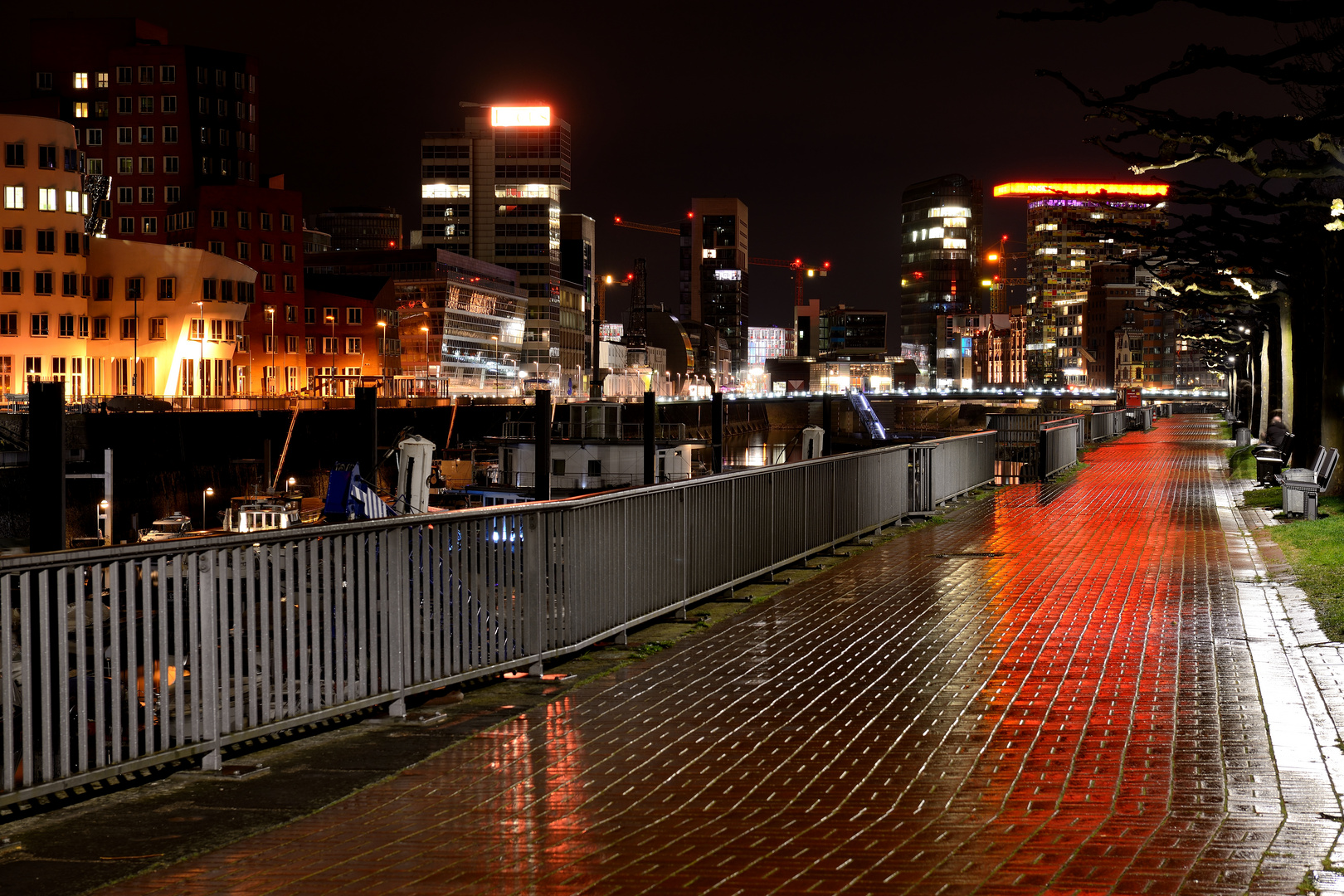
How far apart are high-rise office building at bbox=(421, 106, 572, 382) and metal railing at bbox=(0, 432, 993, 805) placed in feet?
525

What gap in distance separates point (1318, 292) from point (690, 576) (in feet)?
70.2

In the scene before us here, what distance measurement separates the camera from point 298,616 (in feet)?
24.8

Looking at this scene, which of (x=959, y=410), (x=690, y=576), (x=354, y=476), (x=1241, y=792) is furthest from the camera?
(x=959, y=410)

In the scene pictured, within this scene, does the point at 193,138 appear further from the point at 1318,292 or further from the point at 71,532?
the point at 1318,292

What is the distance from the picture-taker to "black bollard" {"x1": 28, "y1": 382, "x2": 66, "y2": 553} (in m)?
16.2

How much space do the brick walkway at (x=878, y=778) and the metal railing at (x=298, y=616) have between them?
73 centimetres

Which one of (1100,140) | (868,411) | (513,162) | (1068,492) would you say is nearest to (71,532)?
(868,411)

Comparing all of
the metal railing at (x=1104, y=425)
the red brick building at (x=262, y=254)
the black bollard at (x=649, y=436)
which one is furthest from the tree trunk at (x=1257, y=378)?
the red brick building at (x=262, y=254)

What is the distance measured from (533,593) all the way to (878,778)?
3.34 m

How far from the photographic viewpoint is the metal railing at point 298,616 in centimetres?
616

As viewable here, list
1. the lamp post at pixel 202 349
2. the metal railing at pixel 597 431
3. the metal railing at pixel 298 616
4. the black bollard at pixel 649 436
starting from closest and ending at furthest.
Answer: the metal railing at pixel 298 616 < the black bollard at pixel 649 436 < the metal railing at pixel 597 431 < the lamp post at pixel 202 349

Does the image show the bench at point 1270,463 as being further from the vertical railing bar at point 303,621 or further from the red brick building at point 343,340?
the red brick building at point 343,340

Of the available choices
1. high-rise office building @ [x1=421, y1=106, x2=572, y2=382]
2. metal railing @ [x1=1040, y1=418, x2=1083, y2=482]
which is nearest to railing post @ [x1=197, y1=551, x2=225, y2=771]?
metal railing @ [x1=1040, y1=418, x2=1083, y2=482]

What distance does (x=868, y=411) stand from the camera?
70938 millimetres
